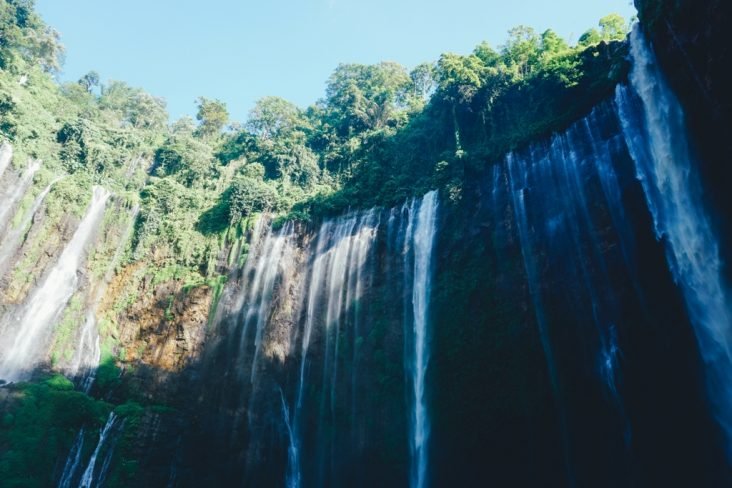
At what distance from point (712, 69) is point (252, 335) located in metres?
16.2

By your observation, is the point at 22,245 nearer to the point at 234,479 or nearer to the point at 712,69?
the point at 234,479

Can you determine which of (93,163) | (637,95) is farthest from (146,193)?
(637,95)

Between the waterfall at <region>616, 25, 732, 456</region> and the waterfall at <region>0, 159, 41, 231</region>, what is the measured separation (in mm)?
22797

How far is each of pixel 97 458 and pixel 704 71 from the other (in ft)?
62.4

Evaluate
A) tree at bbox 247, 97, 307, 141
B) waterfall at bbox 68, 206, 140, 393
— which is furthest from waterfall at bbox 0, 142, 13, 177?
tree at bbox 247, 97, 307, 141

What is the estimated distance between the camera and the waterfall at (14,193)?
60.3ft

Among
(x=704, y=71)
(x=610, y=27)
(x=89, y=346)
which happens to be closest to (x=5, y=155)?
(x=89, y=346)

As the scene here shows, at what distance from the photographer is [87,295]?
62.5 ft

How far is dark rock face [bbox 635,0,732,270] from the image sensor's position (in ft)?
26.7

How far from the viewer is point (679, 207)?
444 inches

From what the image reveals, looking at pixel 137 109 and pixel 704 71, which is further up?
pixel 137 109

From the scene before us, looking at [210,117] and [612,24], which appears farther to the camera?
[210,117]

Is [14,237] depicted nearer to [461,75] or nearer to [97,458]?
[97,458]

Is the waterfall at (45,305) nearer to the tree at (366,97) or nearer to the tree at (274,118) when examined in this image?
the tree at (274,118)
